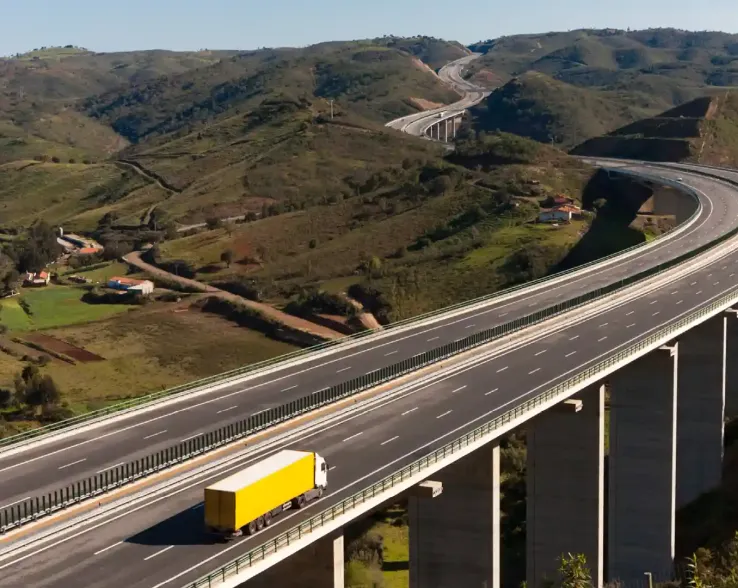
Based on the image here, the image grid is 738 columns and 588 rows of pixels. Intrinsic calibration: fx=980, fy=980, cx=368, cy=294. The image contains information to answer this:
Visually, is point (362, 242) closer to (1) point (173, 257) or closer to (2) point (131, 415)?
(1) point (173, 257)

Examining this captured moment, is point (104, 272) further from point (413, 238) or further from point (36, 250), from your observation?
point (413, 238)

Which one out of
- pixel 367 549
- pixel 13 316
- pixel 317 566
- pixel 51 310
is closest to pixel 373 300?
pixel 51 310

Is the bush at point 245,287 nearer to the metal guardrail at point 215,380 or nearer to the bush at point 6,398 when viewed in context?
the bush at point 6,398

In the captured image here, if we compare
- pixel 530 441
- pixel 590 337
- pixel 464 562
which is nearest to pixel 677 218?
pixel 590 337

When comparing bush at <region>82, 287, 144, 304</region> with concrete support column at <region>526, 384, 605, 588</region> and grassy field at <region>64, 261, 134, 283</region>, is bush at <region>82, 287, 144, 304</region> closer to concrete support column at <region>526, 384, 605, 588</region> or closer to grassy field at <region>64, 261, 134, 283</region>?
grassy field at <region>64, 261, 134, 283</region>

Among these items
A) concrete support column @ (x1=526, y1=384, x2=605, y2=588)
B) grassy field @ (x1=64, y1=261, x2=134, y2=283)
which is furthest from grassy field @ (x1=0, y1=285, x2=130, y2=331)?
concrete support column @ (x1=526, y1=384, x2=605, y2=588)

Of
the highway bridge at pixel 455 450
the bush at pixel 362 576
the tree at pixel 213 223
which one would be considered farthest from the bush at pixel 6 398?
the tree at pixel 213 223
